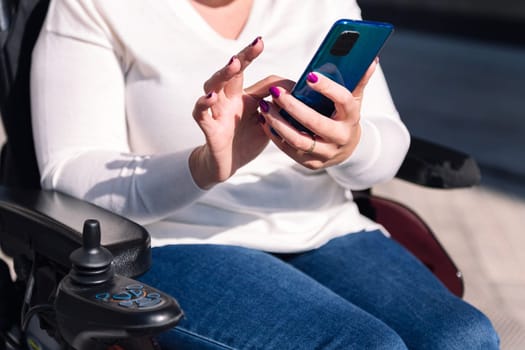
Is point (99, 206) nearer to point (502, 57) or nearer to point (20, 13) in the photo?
point (20, 13)

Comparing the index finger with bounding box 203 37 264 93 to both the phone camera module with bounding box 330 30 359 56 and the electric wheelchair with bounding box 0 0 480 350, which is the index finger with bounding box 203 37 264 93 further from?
the electric wheelchair with bounding box 0 0 480 350

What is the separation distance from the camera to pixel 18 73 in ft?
4.89

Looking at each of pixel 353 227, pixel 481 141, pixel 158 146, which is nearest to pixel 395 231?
pixel 353 227

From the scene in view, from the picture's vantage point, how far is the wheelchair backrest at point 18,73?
1480 millimetres

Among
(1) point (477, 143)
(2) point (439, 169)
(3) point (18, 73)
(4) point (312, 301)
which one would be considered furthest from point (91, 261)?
(1) point (477, 143)

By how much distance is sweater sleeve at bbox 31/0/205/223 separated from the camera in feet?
4.54

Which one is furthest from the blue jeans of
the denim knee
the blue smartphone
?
the blue smartphone

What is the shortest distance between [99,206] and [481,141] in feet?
11.8

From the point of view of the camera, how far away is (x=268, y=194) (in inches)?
60.0

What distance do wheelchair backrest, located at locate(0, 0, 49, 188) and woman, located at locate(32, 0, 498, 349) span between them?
7 centimetres

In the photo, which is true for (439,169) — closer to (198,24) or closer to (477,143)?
(198,24)

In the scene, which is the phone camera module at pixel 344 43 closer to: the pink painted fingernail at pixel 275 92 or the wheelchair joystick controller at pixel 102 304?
the pink painted fingernail at pixel 275 92

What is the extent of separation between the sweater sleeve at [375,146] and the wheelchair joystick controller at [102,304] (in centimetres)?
53

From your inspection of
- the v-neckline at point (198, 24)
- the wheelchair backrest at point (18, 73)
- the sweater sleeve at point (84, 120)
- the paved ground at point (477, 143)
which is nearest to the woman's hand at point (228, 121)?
the sweater sleeve at point (84, 120)
